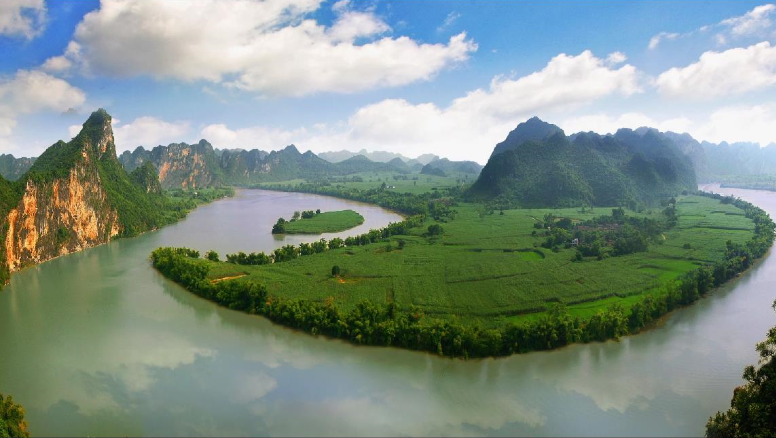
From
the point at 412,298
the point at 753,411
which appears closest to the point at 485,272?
the point at 412,298

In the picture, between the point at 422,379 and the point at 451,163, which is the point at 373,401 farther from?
the point at 451,163

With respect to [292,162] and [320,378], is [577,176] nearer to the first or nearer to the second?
[320,378]

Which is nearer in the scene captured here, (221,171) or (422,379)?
(422,379)

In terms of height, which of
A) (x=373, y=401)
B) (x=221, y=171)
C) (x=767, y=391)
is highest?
(x=221, y=171)

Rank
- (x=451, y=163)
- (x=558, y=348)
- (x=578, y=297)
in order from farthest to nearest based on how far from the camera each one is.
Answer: (x=451, y=163)
(x=578, y=297)
(x=558, y=348)

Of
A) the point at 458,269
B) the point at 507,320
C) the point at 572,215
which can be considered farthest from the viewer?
the point at 572,215

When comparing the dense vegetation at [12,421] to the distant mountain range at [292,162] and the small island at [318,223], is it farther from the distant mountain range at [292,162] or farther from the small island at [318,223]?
the distant mountain range at [292,162]

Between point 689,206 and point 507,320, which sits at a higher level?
point 689,206

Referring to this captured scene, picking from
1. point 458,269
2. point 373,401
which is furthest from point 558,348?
point 458,269
